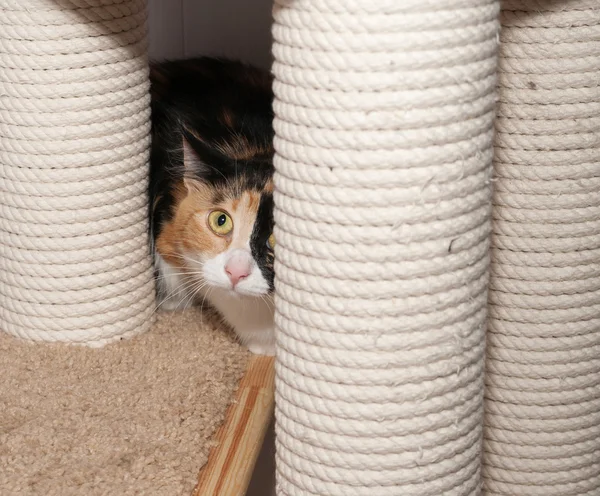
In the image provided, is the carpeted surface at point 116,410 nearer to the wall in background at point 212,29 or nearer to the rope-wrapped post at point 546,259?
the rope-wrapped post at point 546,259

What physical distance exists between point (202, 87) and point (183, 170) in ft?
1.01

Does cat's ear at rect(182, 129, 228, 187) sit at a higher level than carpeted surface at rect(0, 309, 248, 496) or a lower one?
higher

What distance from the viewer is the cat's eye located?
1.48m

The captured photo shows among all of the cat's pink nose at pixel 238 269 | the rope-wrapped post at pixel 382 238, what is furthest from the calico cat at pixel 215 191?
the rope-wrapped post at pixel 382 238

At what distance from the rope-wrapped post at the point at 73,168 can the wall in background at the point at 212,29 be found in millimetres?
857

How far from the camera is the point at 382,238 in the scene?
987 millimetres

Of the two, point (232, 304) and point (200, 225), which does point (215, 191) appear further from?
point (232, 304)

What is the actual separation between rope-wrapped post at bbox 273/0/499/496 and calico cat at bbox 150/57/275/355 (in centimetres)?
38

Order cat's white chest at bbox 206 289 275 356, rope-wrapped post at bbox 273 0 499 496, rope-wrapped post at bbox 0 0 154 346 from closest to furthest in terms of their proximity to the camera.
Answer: rope-wrapped post at bbox 273 0 499 496, rope-wrapped post at bbox 0 0 154 346, cat's white chest at bbox 206 289 275 356

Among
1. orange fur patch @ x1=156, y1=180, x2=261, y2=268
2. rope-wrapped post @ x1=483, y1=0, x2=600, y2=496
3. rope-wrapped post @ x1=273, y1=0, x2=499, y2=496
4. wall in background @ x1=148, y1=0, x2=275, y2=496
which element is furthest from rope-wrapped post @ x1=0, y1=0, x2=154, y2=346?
wall in background @ x1=148, y1=0, x2=275, y2=496

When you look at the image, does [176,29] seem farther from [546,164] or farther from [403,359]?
[403,359]

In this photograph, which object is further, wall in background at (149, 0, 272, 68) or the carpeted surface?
wall in background at (149, 0, 272, 68)

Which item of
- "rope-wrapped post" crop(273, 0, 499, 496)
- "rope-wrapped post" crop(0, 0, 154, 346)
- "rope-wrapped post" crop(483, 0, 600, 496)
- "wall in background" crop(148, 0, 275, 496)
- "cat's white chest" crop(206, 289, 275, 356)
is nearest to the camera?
"rope-wrapped post" crop(273, 0, 499, 496)

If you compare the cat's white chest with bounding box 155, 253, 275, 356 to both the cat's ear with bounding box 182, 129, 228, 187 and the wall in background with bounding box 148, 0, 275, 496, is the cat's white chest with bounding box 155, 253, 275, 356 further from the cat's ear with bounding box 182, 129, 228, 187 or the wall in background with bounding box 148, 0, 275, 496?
the wall in background with bounding box 148, 0, 275, 496
